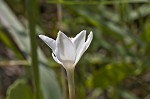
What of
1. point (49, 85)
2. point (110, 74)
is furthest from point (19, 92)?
point (110, 74)

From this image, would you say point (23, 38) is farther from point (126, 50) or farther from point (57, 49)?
point (57, 49)

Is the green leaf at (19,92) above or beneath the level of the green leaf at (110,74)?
beneath

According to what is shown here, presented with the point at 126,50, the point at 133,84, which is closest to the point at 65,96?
the point at 126,50

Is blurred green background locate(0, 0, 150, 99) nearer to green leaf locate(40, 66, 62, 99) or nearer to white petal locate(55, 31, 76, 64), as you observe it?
green leaf locate(40, 66, 62, 99)

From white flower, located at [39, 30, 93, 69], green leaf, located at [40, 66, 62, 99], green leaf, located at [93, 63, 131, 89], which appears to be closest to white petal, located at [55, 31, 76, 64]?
white flower, located at [39, 30, 93, 69]

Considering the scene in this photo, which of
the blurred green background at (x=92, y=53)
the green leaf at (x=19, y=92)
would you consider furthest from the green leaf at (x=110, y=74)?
the green leaf at (x=19, y=92)

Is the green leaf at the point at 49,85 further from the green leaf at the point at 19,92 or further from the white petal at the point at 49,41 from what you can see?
the white petal at the point at 49,41

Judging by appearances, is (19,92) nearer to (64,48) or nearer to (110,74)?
(64,48)

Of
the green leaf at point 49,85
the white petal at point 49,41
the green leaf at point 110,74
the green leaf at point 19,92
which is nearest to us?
the white petal at point 49,41

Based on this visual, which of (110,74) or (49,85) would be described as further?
(110,74)
